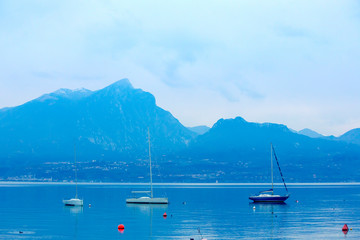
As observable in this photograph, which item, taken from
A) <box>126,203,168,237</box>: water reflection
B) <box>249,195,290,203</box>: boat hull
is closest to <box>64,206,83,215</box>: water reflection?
<box>126,203,168,237</box>: water reflection

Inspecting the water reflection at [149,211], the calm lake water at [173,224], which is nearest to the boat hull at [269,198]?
the water reflection at [149,211]

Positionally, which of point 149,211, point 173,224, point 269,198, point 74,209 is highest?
point 269,198

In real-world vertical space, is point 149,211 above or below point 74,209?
below

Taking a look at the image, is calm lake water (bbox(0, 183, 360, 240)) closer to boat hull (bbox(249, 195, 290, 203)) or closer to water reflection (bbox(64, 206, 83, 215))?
water reflection (bbox(64, 206, 83, 215))

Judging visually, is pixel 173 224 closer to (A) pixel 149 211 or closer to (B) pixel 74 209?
(A) pixel 149 211

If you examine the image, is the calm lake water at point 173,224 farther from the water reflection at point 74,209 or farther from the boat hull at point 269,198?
the boat hull at point 269,198

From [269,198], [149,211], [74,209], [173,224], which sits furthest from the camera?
[269,198]

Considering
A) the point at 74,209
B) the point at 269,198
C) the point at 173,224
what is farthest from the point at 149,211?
the point at 269,198

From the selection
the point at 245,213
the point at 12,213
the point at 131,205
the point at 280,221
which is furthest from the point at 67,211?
the point at 280,221

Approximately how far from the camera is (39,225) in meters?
95.5

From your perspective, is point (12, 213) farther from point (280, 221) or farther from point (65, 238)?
point (280, 221)

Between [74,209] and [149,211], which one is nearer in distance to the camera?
[149,211]

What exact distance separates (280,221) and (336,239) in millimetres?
26392

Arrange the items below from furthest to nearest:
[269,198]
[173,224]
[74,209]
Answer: [269,198], [74,209], [173,224]
